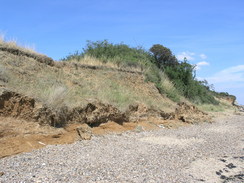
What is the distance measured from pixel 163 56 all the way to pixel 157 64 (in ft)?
3.02

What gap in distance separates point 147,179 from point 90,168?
128cm

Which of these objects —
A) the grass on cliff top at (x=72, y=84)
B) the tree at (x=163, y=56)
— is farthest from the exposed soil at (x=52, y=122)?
the tree at (x=163, y=56)

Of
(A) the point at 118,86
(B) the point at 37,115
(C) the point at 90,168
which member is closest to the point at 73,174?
(C) the point at 90,168

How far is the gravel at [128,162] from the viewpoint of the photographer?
220 inches

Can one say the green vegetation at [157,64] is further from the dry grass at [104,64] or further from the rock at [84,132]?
the rock at [84,132]

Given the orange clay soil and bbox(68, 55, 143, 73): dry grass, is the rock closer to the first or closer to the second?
the orange clay soil

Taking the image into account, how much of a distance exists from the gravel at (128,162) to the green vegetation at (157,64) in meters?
8.43

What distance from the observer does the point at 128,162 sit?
22.0 ft

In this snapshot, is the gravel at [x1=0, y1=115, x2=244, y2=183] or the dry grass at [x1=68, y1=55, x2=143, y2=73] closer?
the gravel at [x1=0, y1=115, x2=244, y2=183]

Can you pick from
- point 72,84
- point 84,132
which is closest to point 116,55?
point 72,84

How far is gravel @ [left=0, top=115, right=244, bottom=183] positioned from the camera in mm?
5594

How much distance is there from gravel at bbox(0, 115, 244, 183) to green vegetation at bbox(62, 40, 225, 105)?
843 centimetres

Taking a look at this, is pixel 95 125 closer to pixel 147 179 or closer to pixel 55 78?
pixel 55 78

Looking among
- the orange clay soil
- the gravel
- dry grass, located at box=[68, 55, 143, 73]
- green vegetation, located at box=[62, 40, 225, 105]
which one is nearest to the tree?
green vegetation, located at box=[62, 40, 225, 105]
